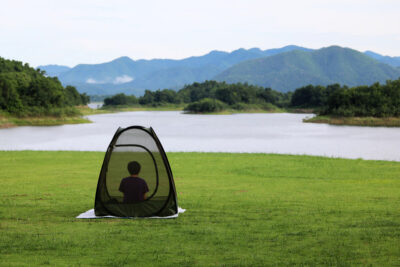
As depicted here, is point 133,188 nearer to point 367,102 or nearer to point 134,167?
point 134,167

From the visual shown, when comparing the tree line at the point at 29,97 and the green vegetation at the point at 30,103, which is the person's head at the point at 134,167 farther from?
the tree line at the point at 29,97

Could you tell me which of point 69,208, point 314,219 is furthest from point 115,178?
point 314,219

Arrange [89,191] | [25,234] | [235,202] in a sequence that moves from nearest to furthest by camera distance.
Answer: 1. [25,234]
2. [235,202]
3. [89,191]

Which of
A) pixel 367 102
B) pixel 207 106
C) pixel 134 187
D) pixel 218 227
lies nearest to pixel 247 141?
pixel 134 187

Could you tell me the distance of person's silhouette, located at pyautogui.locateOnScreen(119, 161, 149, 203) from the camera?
983 cm

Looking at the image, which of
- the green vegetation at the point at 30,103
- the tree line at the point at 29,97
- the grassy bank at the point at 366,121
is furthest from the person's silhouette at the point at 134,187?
the grassy bank at the point at 366,121

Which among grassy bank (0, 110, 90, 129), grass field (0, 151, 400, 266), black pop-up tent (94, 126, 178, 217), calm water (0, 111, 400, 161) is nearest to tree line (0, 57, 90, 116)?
grassy bank (0, 110, 90, 129)

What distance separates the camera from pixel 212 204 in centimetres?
1171

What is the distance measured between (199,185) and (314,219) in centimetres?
688

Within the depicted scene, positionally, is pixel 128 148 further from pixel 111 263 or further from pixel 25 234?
pixel 111 263

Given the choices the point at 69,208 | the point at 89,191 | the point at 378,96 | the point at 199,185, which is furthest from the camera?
the point at 378,96

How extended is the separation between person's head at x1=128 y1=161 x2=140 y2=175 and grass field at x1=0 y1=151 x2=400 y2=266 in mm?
1014

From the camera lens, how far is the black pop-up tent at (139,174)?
9.78 m

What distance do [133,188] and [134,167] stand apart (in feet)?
1.53
